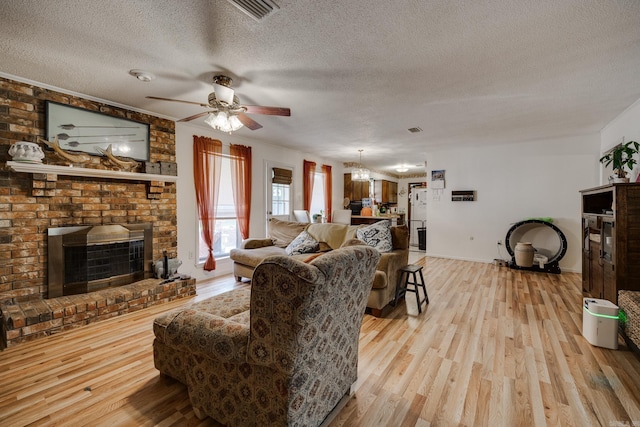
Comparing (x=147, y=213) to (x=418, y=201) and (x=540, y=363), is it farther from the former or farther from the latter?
(x=418, y=201)

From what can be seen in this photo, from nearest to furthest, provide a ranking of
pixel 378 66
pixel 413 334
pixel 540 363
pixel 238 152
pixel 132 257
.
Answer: pixel 540 363
pixel 378 66
pixel 413 334
pixel 132 257
pixel 238 152

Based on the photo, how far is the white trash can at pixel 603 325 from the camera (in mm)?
2342

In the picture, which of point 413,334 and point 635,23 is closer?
point 635,23

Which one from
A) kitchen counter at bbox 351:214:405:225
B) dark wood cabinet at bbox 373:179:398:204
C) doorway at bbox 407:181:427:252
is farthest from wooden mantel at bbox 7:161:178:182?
doorway at bbox 407:181:427:252

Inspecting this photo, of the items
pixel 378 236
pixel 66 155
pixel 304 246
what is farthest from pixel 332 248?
pixel 66 155

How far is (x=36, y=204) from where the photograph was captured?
114 inches

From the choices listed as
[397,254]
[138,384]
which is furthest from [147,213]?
[397,254]

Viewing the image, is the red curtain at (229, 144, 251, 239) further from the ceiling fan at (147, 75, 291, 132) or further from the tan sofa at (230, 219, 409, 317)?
the ceiling fan at (147, 75, 291, 132)

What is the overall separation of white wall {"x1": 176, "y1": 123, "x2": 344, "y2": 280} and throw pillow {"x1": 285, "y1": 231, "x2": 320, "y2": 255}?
1.57m

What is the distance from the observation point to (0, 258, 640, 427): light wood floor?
162cm

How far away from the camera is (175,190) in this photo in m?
4.10

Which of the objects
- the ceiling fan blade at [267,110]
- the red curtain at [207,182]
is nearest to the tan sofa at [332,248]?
the red curtain at [207,182]

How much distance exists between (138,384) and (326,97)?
3127 millimetres

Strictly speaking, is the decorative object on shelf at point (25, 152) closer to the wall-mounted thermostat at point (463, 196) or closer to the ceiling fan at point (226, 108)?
the ceiling fan at point (226, 108)
